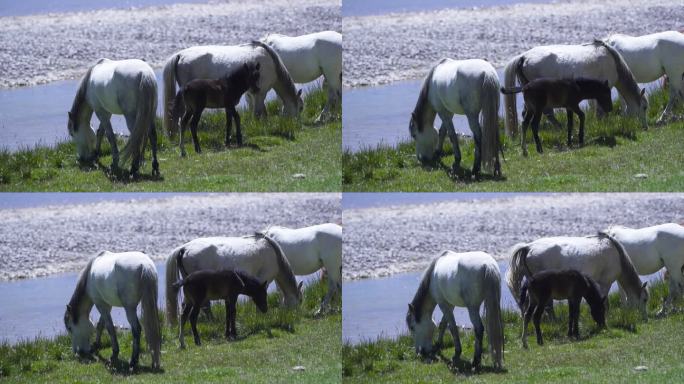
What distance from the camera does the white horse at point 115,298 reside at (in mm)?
10148

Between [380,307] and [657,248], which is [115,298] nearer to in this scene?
Answer: [380,307]

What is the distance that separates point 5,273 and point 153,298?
1336 millimetres

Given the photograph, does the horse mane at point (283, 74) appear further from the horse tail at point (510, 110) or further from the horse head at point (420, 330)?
the horse head at point (420, 330)

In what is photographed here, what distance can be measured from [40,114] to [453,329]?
385 cm

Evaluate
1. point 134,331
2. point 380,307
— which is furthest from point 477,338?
point 134,331

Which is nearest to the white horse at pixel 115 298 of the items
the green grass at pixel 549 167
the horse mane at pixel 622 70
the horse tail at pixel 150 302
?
the horse tail at pixel 150 302

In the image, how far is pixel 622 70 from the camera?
10930 mm

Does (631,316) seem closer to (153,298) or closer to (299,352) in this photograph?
(299,352)

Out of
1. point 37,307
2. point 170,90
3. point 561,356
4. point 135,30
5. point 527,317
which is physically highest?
point 135,30

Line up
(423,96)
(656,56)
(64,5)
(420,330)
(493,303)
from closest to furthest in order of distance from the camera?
(493,303), (420,330), (423,96), (656,56), (64,5)

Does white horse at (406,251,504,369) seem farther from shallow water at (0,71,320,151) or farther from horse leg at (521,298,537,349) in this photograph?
shallow water at (0,71,320,151)

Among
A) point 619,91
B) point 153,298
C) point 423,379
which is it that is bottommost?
point 423,379

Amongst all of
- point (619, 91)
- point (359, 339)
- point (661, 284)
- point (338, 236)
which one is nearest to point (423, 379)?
point (359, 339)

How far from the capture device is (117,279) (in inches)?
404
